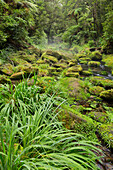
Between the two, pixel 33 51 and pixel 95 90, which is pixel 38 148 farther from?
pixel 33 51

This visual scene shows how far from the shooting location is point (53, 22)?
16406mm

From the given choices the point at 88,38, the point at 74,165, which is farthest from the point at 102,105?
the point at 88,38

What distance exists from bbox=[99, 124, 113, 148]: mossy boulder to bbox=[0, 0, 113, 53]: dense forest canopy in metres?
4.83

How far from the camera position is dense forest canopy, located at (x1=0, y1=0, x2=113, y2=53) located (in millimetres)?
4877

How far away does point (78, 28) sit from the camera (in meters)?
15.3

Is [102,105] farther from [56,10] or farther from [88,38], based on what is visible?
[56,10]

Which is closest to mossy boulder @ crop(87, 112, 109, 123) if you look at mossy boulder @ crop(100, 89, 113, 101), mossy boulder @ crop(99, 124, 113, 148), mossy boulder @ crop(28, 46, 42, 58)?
mossy boulder @ crop(99, 124, 113, 148)

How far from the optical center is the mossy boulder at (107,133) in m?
1.50

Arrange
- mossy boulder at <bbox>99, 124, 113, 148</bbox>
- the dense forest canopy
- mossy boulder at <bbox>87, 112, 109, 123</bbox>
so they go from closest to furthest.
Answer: mossy boulder at <bbox>99, 124, 113, 148</bbox> → mossy boulder at <bbox>87, 112, 109, 123</bbox> → the dense forest canopy

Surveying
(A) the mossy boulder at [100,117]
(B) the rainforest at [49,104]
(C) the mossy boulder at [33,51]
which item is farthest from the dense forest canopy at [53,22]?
(A) the mossy boulder at [100,117]

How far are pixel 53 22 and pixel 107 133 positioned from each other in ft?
63.0

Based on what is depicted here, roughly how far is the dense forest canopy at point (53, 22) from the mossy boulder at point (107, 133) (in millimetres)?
4835

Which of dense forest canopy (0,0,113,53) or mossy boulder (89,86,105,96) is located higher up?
dense forest canopy (0,0,113,53)

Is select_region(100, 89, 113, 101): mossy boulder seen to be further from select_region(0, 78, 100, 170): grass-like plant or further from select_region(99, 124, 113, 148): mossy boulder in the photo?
select_region(0, 78, 100, 170): grass-like plant
